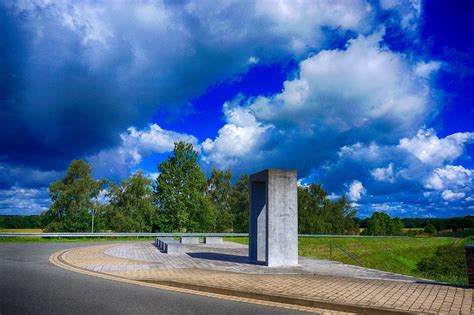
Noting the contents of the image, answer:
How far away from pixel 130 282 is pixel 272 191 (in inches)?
258

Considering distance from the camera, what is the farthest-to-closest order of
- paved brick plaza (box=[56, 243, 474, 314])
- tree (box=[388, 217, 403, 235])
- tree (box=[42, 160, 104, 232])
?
tree (box=[388, 217, 403, 235])
tree (box=[42, 160, 104, 232])
paved brick plaza (box=[56, 243, 474, 314])

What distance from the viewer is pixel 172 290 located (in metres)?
9.43

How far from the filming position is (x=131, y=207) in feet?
191

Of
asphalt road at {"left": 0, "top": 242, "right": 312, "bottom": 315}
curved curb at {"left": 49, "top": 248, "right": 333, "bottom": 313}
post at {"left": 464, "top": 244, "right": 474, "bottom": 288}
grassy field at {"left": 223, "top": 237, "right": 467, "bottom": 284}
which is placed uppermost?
post at {"left": 464, "top": 244, "right": 474, "bottom": 288}

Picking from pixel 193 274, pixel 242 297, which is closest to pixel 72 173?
pixel 193 274

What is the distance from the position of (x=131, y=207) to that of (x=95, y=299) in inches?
2047

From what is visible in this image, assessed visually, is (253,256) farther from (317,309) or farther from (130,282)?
(317,309)

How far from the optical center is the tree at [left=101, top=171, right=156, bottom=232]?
53938 millimetres

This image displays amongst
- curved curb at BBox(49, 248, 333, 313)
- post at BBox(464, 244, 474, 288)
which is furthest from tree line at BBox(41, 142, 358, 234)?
post at BBox(464, 244, 474, 288)

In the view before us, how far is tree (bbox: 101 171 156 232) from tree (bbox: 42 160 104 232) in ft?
9.87

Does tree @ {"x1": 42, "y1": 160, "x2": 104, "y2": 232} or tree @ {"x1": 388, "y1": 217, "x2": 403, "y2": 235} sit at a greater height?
tree @ {"x1": 42, "y1": 160, "x2": 104, "y2": 232}

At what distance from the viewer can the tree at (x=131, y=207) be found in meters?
53.9

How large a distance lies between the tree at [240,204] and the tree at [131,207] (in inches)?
656

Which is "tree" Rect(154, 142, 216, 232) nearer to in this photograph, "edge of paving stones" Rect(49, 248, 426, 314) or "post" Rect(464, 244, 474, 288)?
"edge of paving stones" Rect(49, 248, 426, 314)
